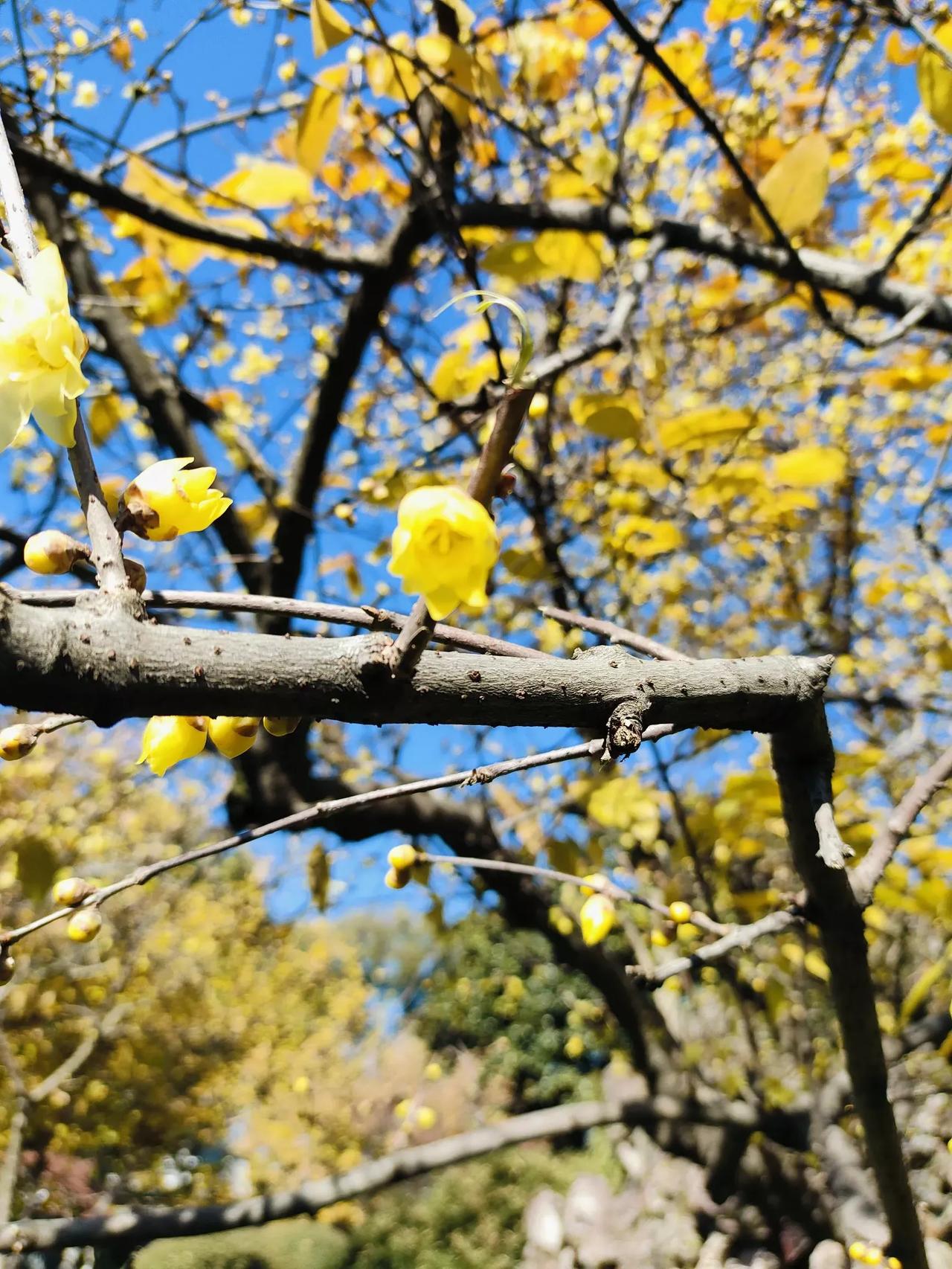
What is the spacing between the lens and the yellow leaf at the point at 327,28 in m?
1.54

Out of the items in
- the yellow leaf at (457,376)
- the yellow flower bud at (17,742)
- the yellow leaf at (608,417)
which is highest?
the yellow leaf at (457,376)

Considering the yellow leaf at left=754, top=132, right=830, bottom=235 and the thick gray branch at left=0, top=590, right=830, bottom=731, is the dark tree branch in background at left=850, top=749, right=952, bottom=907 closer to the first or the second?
the thick gray branch at left=0, top=590, right=830, bottom=731

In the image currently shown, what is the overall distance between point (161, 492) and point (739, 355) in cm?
500

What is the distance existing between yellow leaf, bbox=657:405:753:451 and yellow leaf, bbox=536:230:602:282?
1.11 feet

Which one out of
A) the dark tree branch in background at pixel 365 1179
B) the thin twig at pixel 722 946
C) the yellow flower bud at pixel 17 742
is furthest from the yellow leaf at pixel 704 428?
the dark tree branch in background at pixel 365 1179

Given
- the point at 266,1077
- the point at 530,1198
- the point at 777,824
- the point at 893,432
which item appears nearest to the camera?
the point at 777,824

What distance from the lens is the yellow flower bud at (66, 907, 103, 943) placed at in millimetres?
863

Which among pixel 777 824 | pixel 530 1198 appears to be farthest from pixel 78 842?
pixel 530 1198

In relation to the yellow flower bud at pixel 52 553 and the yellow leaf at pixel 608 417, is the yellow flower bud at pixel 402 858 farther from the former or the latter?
the yellow leaf at pixel 608 417

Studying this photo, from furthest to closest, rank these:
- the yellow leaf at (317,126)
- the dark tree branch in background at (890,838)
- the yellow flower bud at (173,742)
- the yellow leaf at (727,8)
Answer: the yellow leaf at (727,8) → the yellow leaf at (317,126) → the dark tree branch in background at (890,838) → the yellow flower bud at (173,742)

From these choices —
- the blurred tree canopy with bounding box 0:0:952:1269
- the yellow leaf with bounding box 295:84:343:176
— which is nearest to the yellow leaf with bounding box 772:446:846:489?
the blurred tree canopy with bounding box 0:0:952:1269

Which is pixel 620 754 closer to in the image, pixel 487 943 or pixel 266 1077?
pixel 266 1077

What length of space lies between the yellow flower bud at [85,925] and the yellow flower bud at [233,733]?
0.25m

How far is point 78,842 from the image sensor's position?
19.3 feet
